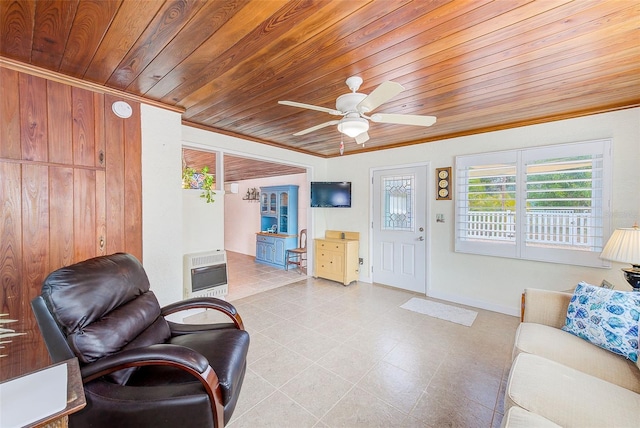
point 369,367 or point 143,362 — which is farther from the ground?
point 143,362

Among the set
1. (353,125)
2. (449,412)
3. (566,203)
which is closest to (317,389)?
(449,412)

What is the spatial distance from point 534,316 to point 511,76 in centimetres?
185

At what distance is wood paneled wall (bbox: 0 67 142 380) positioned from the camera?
5.89 ft

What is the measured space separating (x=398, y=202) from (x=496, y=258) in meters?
1.54

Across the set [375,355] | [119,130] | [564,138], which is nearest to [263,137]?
[119,130]

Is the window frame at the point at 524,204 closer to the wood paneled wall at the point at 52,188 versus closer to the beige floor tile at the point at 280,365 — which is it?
the beige floor tile at the point at 280,365

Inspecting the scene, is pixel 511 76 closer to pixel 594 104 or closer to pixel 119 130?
pixel 594 104

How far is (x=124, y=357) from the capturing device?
1129mm

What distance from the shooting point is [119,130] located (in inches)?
90.2

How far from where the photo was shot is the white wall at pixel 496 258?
8.39 feet

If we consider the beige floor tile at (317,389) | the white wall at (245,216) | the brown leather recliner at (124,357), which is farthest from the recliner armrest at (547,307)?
the white wall at (245,216)

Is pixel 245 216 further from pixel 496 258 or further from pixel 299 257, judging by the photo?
pixel 496 258

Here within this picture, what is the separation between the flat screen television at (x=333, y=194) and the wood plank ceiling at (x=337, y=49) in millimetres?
2197

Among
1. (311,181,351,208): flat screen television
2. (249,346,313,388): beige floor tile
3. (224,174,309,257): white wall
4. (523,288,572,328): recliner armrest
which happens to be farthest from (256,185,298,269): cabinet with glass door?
(523,288,572,328): recliner armrest
